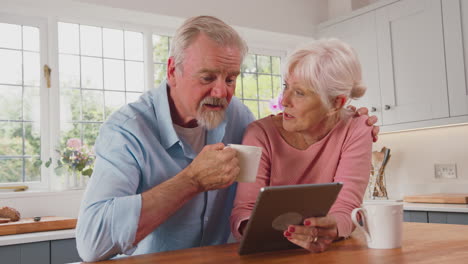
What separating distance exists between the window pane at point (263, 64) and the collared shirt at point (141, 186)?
2.99 m

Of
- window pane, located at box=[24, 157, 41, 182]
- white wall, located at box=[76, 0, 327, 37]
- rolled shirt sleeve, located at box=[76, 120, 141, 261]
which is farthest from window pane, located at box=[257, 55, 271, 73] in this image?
rolled shirt sleeve, located at box=[76, 120, 141, 261]

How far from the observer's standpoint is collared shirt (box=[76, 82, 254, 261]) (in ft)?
4.28

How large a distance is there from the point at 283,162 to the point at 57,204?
2.34m

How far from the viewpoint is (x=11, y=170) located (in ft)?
11.6

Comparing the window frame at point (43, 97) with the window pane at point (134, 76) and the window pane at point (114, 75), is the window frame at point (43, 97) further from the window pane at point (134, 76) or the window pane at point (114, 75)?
the window pane at point (134, 76)

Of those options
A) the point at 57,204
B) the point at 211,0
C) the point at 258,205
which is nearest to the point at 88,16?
the point at 211,0

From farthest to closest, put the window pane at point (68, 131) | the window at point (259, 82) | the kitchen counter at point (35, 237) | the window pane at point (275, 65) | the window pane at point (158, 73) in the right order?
1. the window pane at point (275, 65)
2. the window at point (259, 82)
3. the window pane at point (158, 73)
4. the window pane at point (68, 131)
5. the kitchen counter at point (35, 237)

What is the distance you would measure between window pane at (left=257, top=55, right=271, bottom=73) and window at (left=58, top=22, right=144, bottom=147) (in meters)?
1.20

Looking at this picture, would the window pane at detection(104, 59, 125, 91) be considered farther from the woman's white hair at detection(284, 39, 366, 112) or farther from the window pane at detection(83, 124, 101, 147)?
the woman's white hair at detection(284, 39, 366, 112)

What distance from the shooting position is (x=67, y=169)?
11.6ft

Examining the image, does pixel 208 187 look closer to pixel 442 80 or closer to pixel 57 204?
pixel 57 204

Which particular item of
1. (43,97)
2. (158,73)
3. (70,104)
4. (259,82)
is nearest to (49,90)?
(43,97)

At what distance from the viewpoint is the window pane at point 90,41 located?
3885 mm

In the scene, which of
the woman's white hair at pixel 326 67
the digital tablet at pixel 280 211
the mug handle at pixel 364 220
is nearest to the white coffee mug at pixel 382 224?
the mug handle at pixel 364 220
